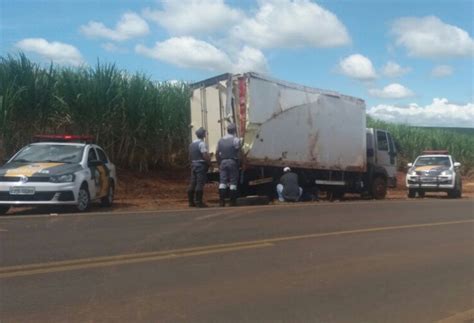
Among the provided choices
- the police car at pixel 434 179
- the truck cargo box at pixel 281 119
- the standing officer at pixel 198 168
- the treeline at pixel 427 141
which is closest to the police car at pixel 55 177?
the standing officer at pixel 198 168

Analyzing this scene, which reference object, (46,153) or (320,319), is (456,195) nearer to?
(46,153)

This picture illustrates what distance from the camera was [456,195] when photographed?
23.4 m

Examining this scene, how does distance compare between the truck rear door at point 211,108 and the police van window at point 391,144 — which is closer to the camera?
the truck rear door at point 211,108

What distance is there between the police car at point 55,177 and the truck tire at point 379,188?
968cm

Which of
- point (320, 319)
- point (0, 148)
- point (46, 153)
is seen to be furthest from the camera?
point (0, 148)

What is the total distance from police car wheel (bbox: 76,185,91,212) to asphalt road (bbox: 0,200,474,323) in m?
1.29

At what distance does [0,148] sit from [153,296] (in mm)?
13072

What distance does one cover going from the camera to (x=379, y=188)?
20.0 metres

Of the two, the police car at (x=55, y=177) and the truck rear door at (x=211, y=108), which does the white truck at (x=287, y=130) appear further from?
the police car at (x=55, y=177)

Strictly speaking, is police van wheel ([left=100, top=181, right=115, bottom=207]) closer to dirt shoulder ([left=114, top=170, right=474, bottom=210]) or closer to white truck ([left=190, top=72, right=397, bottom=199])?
dirt shoulder ([left=114, top=170, right=474, bottom=210])

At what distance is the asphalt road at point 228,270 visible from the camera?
17.0 feet

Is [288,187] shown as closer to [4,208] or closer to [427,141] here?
[4,208]

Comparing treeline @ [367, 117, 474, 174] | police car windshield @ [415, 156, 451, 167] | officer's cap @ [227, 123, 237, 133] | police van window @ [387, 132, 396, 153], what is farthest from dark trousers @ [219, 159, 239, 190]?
treeline @ [367, 117, 474, 174]

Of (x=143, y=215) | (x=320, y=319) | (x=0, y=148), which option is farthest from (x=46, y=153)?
(x=320, y=319)
